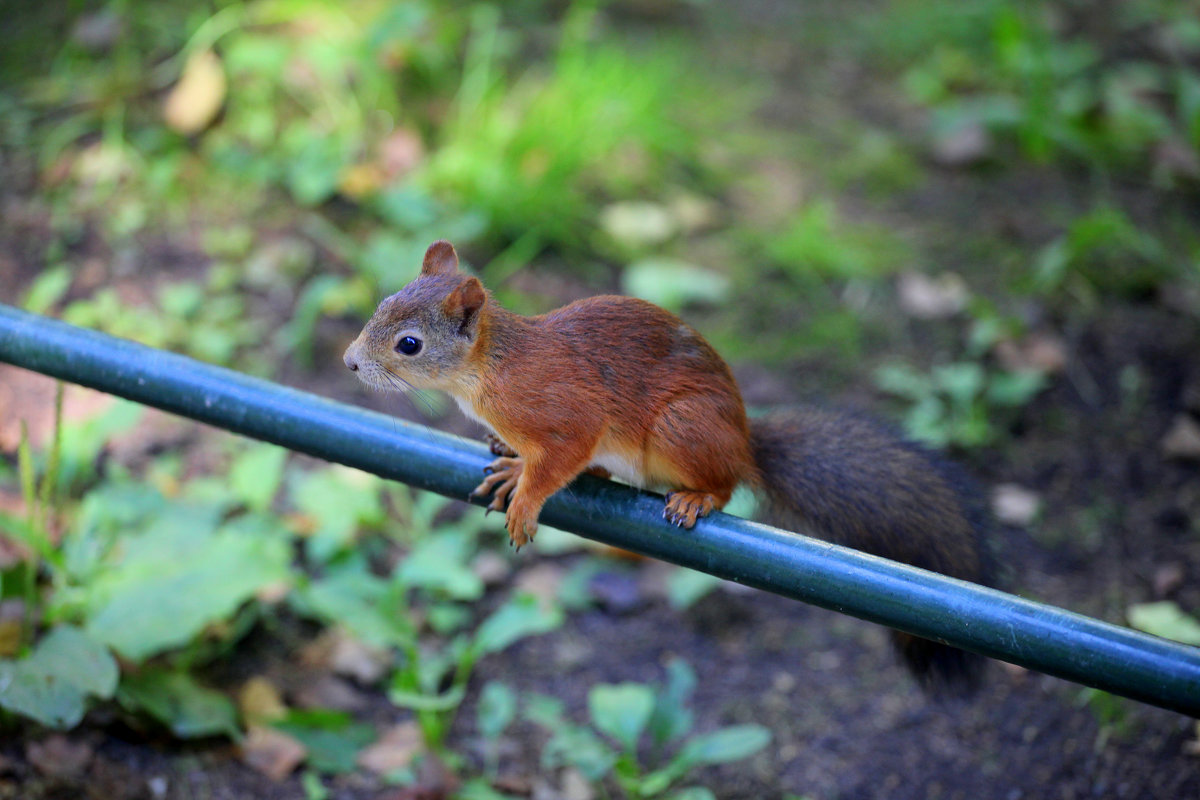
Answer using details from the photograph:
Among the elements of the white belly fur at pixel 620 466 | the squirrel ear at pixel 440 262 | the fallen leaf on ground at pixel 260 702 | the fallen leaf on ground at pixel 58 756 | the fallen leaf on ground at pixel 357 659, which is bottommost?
the fallen leaf on ground at pixel 357 659

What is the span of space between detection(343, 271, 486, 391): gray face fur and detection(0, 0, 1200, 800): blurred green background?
50cm

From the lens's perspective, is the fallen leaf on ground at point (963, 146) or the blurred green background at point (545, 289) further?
the fallen leaf on ground at point (963, 146)

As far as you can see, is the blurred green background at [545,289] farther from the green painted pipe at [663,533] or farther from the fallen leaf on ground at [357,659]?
the green painted pipe at [663,533]

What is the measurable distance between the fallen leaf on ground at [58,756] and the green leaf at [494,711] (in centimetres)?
72

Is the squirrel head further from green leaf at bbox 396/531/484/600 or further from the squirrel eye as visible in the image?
green leaf at bbox 396/531/484/600

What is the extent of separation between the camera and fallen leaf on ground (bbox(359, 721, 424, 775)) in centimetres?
210

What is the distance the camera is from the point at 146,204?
3.62 metres

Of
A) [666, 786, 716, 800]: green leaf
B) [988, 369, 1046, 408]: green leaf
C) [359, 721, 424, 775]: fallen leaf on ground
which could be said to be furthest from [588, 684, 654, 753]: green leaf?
[988, 369, 1046, 408]: green leaf

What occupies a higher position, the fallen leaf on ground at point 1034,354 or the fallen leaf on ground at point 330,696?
the fallen leaf on ground at point 1034,354

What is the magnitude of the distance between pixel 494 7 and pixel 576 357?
337 centimetres

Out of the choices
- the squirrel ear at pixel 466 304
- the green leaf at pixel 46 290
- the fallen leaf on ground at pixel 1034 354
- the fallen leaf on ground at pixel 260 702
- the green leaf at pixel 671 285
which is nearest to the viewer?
the squirrel ear at pixel 466 304

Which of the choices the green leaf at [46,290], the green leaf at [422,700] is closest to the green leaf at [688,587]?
the green leaf at [422,700]

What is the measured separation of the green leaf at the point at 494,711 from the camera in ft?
6.78

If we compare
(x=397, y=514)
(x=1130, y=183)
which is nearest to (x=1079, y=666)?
(x=397, y=514)
